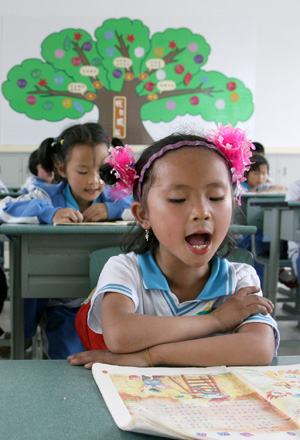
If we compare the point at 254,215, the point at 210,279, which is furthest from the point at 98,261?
the point at 254,215

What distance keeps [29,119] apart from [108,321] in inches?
237

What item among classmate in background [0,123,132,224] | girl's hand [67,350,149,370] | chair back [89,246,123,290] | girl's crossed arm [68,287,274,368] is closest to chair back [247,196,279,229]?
classmate in background [0,123,132,224]

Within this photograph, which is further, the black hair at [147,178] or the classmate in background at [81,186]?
the classmate in background at [81,186]

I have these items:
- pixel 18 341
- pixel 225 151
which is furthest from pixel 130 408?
pixel 18 341

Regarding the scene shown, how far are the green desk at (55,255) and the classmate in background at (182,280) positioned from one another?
434 millimetres

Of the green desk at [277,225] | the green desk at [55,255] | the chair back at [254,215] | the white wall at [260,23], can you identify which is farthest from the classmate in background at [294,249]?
the white wall at [260,23]

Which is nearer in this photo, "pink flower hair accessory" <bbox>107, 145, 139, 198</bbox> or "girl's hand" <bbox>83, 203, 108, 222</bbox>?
"pink flower hair accessory" <bbox>107, 145, 139, 198</bbox>

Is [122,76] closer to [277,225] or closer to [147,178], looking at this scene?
[277,225]

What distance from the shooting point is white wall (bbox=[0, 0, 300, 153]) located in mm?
6570

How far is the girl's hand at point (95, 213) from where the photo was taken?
6.75 feet

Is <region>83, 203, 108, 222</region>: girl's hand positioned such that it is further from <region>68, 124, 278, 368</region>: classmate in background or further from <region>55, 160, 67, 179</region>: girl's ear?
<region>68, 124, 278, 368</region>: classmate in background

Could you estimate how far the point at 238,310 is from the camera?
2.95ft

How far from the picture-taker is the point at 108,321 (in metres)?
0.87

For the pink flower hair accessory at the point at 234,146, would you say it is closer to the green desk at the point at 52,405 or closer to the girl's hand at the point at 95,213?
the green desk at the point at 52,405
